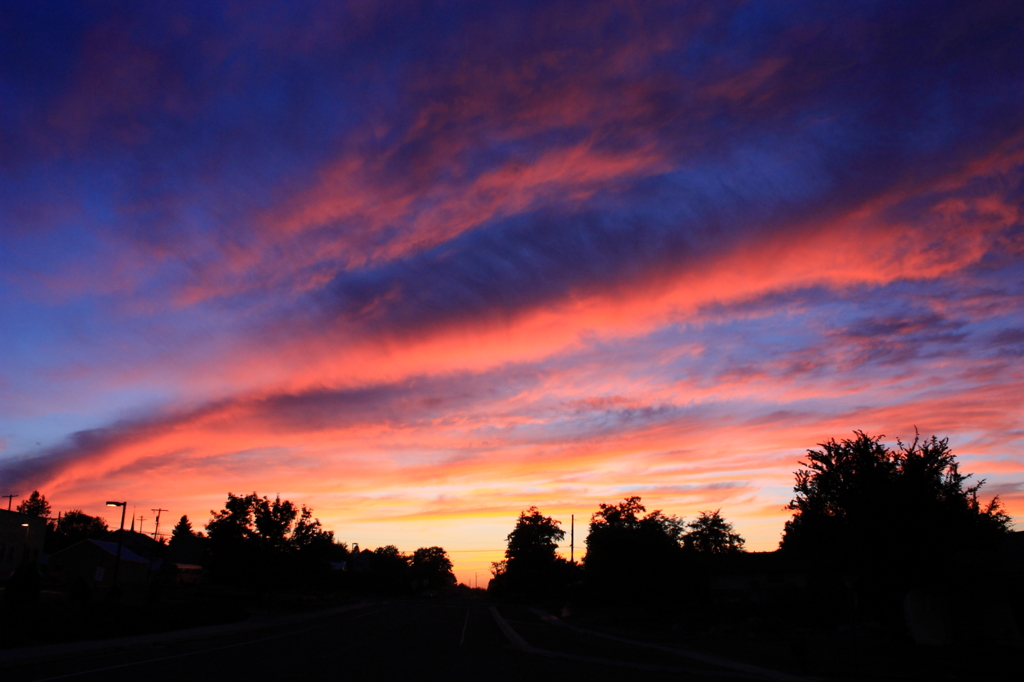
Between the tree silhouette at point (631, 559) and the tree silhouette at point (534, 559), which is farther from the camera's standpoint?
the tree silhouette at point (534, 559)

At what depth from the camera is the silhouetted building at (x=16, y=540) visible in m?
Answer: 70.2

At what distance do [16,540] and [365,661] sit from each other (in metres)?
70.7

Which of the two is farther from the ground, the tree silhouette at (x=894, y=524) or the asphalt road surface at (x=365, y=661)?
the tree silhouette at (x=894, y=524)

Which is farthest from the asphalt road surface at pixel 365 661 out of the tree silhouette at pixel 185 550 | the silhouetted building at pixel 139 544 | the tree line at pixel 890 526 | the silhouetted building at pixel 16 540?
the tree silhouette at pixel 185 550

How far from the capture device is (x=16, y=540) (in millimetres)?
72250

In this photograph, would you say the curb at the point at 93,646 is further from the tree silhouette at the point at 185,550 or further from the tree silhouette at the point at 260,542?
the tree silhouette at the point at 185,550

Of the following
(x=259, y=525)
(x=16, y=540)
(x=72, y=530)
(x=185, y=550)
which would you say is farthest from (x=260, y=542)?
(x=72, y=530)

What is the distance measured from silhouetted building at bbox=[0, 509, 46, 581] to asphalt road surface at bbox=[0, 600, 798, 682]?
53.1m

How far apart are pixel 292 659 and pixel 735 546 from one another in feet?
328

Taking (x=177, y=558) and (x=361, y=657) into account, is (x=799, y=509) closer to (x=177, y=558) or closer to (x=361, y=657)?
(x=361, y=657)

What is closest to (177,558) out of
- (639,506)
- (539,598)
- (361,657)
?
(539,598)

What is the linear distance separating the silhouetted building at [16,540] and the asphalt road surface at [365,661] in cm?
5306

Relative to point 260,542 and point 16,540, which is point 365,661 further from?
point 16,540

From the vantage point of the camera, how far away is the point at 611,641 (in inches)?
1439
